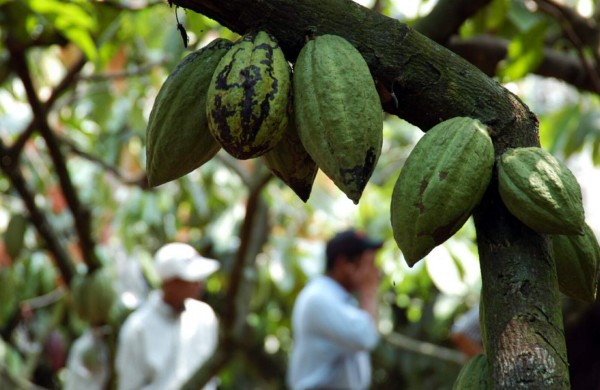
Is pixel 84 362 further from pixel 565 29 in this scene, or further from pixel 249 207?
pixel 565 29

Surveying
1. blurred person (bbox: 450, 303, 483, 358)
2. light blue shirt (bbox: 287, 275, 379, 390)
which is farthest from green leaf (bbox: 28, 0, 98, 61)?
light blue shirt (bbox: 287, 275, 379, 390)

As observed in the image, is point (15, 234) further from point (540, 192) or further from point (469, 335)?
point (540, 192)

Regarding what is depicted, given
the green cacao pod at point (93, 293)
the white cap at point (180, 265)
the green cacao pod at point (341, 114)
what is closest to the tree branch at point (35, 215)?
the green cacao pod at point (93, 293)

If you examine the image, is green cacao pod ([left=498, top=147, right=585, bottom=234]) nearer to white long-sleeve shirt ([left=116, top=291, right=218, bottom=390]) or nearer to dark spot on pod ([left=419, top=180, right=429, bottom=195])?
dark spot on pod ([left=419, top=180, right=429, bottom=195])

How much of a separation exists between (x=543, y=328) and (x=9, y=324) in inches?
239

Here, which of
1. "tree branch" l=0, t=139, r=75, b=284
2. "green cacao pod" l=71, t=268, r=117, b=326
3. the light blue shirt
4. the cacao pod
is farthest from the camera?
the light blue shirt

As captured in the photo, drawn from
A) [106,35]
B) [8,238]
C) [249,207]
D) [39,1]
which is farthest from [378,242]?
[39,1]

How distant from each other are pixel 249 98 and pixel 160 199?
3.96 m

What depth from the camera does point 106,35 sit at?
2238 mm

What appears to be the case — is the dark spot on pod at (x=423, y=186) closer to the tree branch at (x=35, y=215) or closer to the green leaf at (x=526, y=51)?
the green leaf at (x=526, y=51)

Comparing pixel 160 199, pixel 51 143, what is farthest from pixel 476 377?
pixel 160 199

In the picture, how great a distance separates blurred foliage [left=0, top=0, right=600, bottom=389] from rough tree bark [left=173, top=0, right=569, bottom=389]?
186 millimetres

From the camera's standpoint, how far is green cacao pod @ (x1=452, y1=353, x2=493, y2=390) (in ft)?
2.52

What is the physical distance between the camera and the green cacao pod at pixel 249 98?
0.76 m
